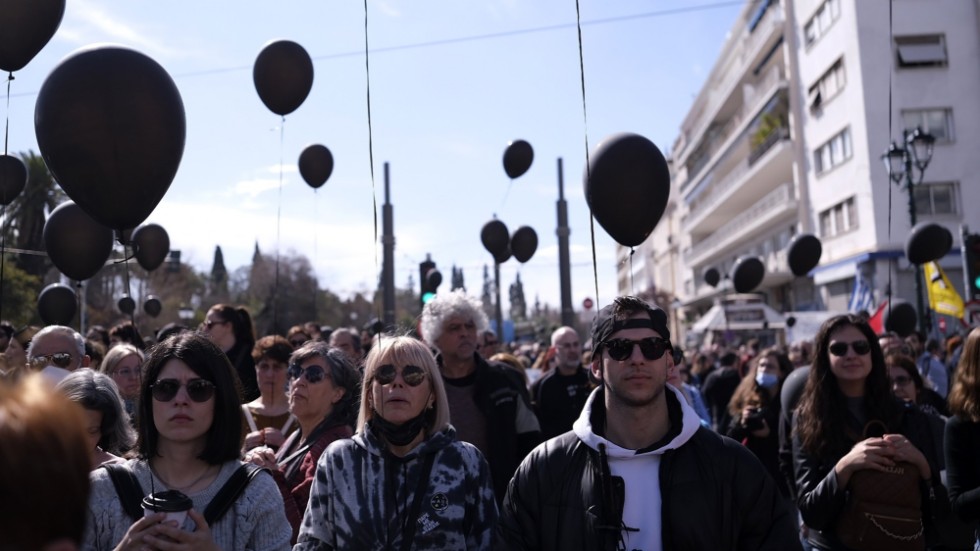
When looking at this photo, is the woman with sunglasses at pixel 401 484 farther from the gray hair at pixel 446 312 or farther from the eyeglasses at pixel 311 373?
the gray hair at pixel 446 312

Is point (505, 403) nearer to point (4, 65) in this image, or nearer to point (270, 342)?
point (270, 342)

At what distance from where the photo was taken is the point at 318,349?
3990 mm

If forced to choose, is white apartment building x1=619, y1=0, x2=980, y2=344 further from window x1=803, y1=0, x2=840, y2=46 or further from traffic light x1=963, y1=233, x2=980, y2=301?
traffic light x1=963, y1=233, x2=980, y2=301

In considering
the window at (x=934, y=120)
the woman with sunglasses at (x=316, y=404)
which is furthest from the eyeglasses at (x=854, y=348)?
the window at (x=934, y=120)

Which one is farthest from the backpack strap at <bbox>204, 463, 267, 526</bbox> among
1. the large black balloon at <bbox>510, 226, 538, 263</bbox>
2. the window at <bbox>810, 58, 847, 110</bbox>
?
the window at <bbox>810, 58, 847, 110</bbox>

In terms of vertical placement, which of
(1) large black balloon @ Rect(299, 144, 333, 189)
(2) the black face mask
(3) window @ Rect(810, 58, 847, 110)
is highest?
(3) window @ Rect(810, 58, 847, 110)

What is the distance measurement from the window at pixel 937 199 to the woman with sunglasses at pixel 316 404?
2527 centimetres

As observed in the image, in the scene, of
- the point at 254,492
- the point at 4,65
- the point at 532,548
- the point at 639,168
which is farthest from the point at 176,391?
the point at 4,65

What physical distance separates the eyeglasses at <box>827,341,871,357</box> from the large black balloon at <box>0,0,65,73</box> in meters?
4.22

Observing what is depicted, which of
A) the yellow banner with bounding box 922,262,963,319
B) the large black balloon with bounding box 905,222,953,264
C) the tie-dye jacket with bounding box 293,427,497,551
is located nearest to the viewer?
the tie-dye jacket with bounding box 293,427,497,551

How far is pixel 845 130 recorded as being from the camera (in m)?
26.6

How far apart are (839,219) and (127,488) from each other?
95.1ft

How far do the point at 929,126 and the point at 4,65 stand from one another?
88.1 ft

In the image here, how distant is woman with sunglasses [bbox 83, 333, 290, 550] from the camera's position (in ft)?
7.79
